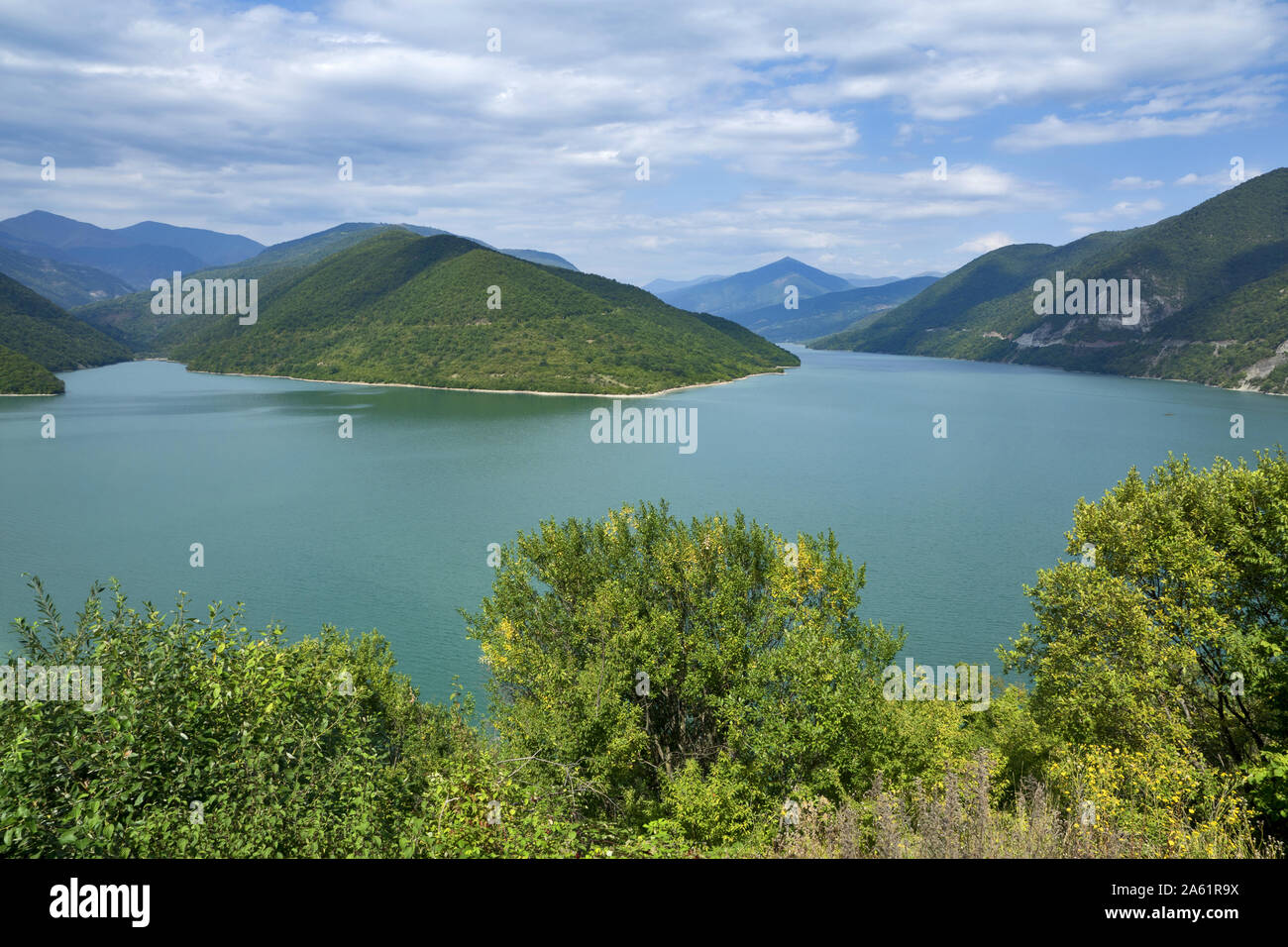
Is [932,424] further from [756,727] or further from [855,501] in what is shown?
[756,727]

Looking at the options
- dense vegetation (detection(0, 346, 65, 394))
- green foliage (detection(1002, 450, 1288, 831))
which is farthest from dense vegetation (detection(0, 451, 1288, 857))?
dense vegetation (detection(0, 346, 65, 394))

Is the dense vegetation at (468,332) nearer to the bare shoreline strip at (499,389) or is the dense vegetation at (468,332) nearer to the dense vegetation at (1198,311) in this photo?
the bare shoreline strip at (499,389)

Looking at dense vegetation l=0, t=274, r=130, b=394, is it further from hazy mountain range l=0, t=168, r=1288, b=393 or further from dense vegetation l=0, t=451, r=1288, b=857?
dense vegetation l=0, t=451, r=1288, b=857

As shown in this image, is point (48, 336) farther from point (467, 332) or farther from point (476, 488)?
point (476, 488)

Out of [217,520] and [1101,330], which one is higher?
[1101,330]

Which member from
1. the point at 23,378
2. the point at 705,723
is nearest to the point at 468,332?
the point at 23,378

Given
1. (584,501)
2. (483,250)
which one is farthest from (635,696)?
(483,250)

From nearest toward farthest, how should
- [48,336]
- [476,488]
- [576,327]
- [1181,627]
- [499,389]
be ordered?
1. [1181,627]
2. [476,488]
3. [499,389]
4. [576,327]
5. [48,336]
